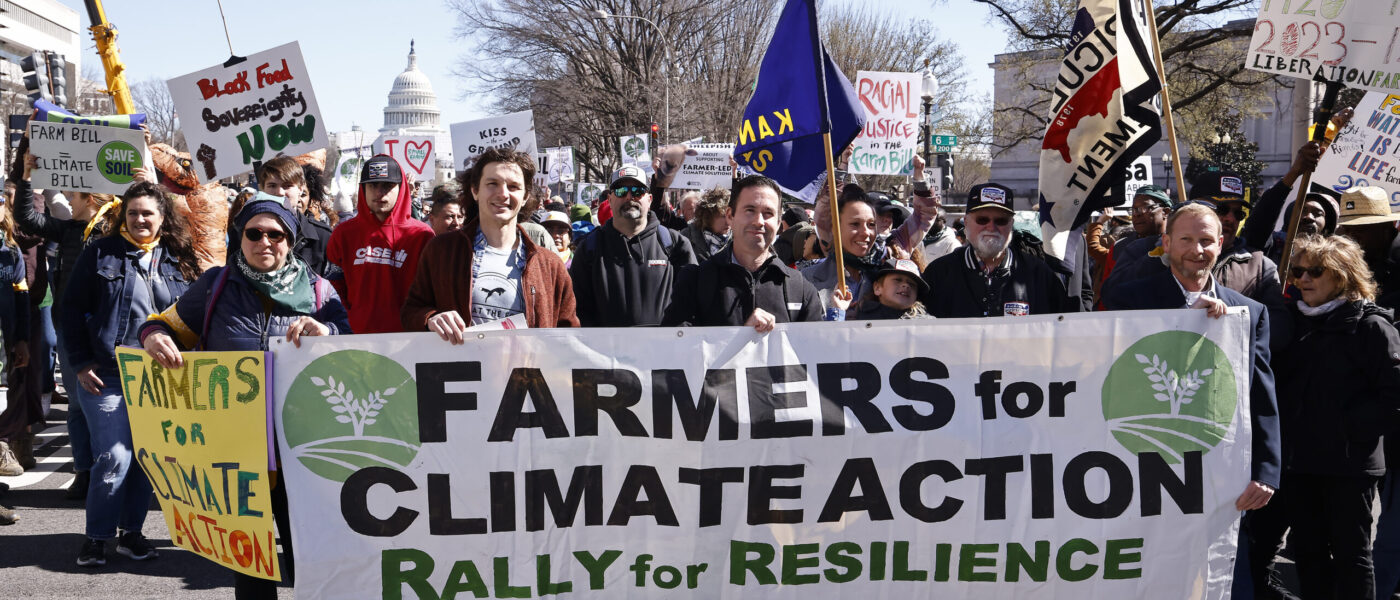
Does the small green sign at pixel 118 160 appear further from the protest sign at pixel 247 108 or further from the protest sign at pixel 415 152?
the protest sign at pixel 415 152

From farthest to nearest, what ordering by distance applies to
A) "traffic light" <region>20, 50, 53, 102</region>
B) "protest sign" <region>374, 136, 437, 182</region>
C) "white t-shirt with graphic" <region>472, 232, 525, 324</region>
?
"protest sign" <region>374, 136, 437, 182</region>, "traffic light" <region>20, 50, 53, 102</region>, "white t-shirt with graphic" <region>472, 232, 525, 324</region>

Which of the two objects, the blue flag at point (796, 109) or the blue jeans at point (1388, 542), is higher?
the blue flag at point (796, 109)

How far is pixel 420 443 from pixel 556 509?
0.52 meters

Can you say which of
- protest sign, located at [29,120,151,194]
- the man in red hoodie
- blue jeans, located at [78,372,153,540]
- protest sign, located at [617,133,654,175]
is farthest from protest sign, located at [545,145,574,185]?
blue jeans, located at [78,372,153,540]

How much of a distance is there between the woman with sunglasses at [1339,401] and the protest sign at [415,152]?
12175 mm

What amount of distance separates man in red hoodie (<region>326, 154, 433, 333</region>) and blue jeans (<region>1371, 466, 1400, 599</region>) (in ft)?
14.6

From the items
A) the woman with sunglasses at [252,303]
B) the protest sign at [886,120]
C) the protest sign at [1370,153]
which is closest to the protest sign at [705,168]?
the protest sign at [886,120]

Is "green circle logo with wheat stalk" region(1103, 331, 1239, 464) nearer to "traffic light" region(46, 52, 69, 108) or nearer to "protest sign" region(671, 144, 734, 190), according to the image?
"protest sign" region(671, 144, 734, 190)

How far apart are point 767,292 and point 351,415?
1.57m

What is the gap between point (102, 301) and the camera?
19.1 ft

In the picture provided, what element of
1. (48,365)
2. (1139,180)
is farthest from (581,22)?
(48,365)

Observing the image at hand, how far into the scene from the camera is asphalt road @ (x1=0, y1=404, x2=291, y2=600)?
17.7 feet

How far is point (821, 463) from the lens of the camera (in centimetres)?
413

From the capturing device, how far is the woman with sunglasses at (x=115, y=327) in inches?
224
